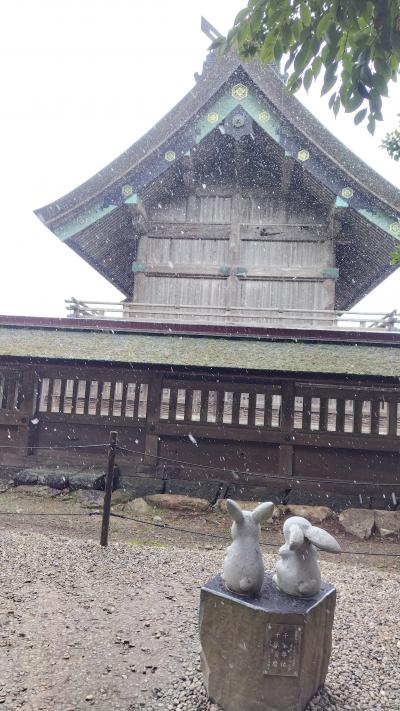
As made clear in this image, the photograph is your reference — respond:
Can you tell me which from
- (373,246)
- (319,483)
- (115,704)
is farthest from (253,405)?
(115,704)

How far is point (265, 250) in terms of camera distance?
10125 mm

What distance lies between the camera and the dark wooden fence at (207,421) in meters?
7.71

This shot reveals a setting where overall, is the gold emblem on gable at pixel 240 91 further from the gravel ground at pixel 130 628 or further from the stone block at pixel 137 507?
the gravel ground at pixel 130 628

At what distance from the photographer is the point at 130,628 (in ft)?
12.7

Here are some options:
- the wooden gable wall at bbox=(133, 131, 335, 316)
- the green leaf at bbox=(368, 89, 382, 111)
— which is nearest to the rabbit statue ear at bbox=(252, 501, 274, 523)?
the green leaf at bbox=(368, 89, 382, 111)

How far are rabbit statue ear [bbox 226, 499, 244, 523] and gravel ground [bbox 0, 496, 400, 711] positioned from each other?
1.16m

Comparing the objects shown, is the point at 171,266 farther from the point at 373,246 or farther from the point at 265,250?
the point at 373,246

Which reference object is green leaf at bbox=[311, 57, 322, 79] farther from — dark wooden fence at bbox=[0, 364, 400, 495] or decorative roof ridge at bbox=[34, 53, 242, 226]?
decorative roof ridge at bbox=[34, 53, 242, 226]

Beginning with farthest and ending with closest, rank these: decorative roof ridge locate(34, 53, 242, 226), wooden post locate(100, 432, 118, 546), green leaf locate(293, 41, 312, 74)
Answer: decorative roof ridge locate(34, 53, 242, 226), wooden post locate(100, 432, 118, 546), green leaf locate(293, 41, 312, 74)

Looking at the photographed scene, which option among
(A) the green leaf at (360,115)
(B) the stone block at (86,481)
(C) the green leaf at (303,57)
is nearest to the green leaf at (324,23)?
(C) the green leaf at (303,57)

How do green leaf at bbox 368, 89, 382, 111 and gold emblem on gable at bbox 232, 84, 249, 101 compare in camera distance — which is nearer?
green leaf at bbox 368, 89, 382, 111

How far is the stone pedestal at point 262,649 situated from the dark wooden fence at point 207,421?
14.3 ft

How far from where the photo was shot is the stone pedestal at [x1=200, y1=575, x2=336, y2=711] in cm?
273

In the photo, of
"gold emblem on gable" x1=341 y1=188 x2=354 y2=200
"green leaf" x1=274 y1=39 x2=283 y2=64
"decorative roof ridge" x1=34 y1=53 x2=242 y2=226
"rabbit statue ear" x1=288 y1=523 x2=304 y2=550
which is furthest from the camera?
"decorative roof ridge" x1=34 y1=53 x2=242 y2=226
